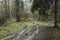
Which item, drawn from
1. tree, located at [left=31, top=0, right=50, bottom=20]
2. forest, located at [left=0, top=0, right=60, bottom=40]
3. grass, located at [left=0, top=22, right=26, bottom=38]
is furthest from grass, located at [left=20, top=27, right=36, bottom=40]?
tree, located at [left=31, top=0, right=50, bottom=20]

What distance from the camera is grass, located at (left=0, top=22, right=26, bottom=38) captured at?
2871 mm

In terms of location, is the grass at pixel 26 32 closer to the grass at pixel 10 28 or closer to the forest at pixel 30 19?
the forest at pixel 30 19

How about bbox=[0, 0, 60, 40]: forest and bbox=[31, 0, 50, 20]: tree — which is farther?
bbox=[31, 0, 50, 20]: tree

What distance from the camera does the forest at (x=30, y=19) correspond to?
9.87 ft

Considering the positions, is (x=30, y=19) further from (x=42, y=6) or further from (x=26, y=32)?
(x=42, y=6)

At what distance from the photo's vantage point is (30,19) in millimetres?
3346

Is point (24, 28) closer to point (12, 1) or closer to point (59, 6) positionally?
point (12, 1)

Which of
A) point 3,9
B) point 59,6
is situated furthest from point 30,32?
point 59,6

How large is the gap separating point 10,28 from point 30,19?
2.01 ft

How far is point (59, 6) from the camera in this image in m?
3.49

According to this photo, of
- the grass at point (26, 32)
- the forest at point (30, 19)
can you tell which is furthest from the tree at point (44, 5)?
the grass at point (26, 32)

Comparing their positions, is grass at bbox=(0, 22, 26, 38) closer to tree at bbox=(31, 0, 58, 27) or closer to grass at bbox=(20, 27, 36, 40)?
grass at bbox=(20, 27, 36, 40)

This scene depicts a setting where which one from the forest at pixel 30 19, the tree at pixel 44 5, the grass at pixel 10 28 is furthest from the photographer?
the tree at pixel 44 5

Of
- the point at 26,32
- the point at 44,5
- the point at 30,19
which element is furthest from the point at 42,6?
the point at 26,32
